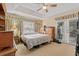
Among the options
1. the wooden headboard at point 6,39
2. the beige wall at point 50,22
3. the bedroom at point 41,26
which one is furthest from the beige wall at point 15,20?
the beige wall at point 50,22

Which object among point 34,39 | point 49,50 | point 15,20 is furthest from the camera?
point 34,39

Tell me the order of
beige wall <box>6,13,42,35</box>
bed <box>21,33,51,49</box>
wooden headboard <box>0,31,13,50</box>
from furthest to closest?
bed <box>21,33,51,49</box> → beige wall <box>6,13,42,35</box> → wooden headboard <box>0,31,13,50</box>

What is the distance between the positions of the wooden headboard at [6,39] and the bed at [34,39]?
0.79ft

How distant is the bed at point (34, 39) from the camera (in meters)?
1.75

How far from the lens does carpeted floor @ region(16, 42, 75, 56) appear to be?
64.3 inches

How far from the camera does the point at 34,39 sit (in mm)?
1843

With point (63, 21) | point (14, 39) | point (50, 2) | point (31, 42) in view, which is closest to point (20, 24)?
point (14, 39)

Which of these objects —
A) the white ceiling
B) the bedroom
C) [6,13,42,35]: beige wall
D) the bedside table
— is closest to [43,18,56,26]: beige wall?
the bedroom

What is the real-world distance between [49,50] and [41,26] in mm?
486

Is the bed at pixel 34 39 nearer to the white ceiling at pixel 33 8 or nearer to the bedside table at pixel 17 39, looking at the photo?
→ the bedside table at pixel 17 39

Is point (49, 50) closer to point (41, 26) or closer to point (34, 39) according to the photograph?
point (34, 39)

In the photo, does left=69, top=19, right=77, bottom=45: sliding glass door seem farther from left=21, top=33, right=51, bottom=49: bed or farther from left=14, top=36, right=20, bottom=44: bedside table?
left=14, top=36, right=20, bottom=44: bedside table

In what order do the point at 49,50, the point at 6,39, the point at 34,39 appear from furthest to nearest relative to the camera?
the point at 34,39, the point at 49,50, the point at 6,39

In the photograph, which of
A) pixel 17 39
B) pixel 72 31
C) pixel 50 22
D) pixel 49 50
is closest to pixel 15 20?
pixel 17 39
